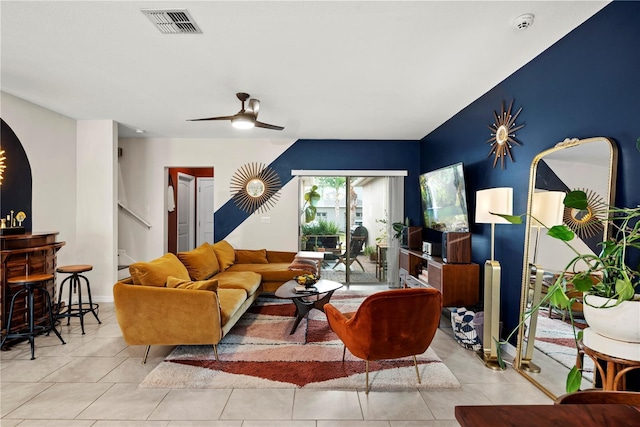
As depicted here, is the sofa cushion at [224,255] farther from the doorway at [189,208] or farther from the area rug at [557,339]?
the area rug at [557,339]

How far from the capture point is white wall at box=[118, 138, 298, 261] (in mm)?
5758

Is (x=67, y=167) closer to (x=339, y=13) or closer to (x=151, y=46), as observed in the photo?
(x=151, y=46)

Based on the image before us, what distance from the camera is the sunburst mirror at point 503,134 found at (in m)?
3.02

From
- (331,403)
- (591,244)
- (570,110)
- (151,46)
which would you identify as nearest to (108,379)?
(331,403)

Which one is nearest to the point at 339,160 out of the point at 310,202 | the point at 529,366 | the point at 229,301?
the point at 310,202

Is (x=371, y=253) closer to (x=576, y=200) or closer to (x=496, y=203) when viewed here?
(x=496, y=203)

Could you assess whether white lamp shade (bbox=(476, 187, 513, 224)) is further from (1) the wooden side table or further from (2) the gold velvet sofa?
(2) the gold velvet sofa

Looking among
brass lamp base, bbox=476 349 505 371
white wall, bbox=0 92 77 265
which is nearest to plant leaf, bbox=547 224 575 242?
brass lamp base, bbox=476 349 505 371

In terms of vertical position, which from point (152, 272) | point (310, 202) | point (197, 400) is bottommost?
point (197, 400)

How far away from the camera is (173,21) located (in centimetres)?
221

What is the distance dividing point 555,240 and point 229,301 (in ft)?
9.43

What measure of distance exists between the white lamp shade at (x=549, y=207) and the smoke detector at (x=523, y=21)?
1.19 metres

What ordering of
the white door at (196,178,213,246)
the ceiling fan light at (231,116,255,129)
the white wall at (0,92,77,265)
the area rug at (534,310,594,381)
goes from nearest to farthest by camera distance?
1. the area rug at (534,310,594,381)
2. the ceiling fan light at (231,116,255,129)
3. the white wall at (0,92,77,265)
4. the white door at (196,178,213,246)

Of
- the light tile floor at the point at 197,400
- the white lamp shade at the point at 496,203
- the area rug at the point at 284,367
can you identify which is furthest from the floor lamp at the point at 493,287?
the area rug at the point at 284,367
